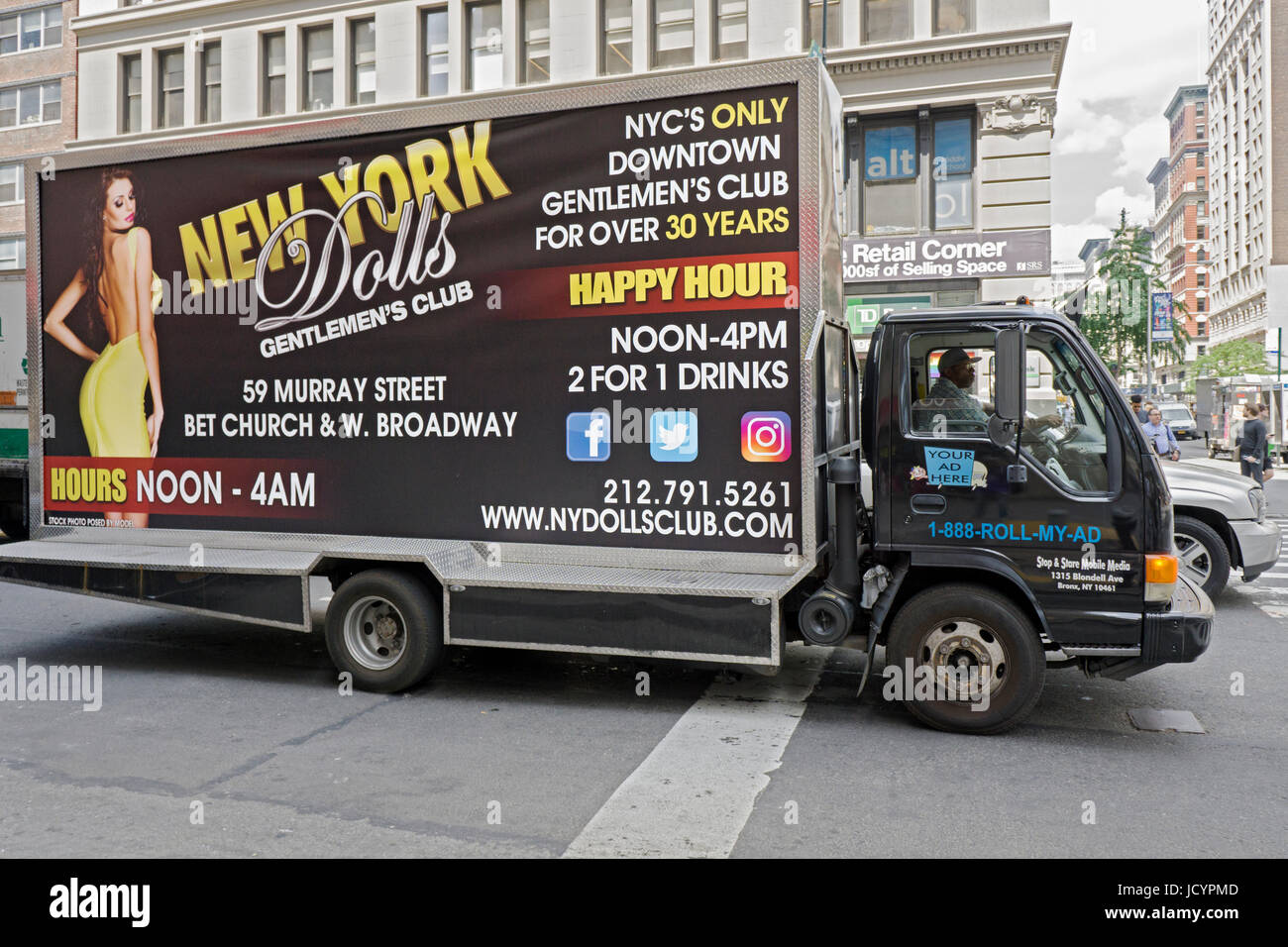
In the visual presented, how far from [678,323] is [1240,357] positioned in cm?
7446

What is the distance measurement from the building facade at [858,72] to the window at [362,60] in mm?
36

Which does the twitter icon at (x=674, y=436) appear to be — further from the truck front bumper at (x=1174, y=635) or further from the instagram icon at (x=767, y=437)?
the truck front bumper at (x=1174, y=635)

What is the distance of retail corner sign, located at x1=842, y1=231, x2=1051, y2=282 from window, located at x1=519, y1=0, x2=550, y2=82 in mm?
8101

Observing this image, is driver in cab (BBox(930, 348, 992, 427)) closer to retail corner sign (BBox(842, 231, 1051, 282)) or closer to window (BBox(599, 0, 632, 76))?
retail corner sign (BBox(842, 231, 1051, 282))

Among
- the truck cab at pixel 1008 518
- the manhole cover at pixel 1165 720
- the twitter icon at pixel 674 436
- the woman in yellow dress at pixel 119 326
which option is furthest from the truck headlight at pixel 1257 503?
the woman in yellow dress at pixel 119 326

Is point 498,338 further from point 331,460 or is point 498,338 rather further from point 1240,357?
point 1240,357

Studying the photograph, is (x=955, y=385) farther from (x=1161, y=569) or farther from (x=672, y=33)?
(x=672, y=33)

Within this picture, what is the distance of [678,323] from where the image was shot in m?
6.23

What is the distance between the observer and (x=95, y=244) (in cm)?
773

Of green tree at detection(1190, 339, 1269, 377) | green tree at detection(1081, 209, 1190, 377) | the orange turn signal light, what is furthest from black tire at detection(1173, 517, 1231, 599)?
green tree at detection(1190, 339, 1269, 377)

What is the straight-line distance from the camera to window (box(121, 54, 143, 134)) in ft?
89.4

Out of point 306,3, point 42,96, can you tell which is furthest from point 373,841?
point 42,96

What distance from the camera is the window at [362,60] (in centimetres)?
2509
